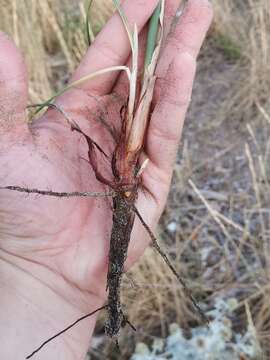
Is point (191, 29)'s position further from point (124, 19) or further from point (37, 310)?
point (37, 310)

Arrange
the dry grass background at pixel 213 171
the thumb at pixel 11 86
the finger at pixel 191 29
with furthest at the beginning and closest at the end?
the dry grass background at pixel 213 171 < the finger at pixel 191 29 < the thumb at pixel 11 86

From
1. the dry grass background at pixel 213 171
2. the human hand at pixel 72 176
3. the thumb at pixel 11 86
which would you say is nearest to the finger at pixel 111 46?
the human hand at pixel 72 176

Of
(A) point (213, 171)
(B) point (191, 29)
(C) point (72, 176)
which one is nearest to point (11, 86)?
(C) point (72, 176)

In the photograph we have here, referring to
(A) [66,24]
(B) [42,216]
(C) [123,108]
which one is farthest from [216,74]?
(B) [42,216]

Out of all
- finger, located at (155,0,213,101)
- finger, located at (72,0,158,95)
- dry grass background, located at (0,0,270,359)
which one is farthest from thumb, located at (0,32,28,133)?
dry grass background, located at (0,0,270,359)

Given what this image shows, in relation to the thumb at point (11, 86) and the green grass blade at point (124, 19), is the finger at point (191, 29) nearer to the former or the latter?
the green grass blade at point (124, 19)

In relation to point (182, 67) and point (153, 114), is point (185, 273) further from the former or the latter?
point (182, 67)
